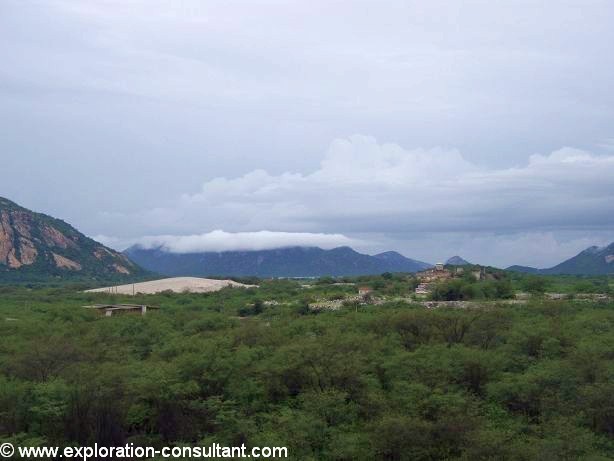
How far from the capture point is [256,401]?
2809 cm

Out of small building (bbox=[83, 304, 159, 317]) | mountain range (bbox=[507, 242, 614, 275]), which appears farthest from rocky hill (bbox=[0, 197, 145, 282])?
mountain range (bbox=[507, 242, 614, 275])

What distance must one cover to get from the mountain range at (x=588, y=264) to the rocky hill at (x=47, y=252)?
90205 millimetres

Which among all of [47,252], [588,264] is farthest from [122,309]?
[588,264]

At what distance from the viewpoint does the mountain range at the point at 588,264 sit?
545ft

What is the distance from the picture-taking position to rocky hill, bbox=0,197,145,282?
132 m

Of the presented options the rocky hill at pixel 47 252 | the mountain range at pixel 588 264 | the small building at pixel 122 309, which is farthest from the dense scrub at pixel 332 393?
the mountain range at pixel 588 264

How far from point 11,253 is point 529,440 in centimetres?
12629

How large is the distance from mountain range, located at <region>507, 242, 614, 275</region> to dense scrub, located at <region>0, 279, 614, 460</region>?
135195mm

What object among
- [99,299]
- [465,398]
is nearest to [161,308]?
[99,299]

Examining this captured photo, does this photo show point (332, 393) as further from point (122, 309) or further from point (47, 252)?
point (47, 252)

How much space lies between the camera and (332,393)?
26609 mm

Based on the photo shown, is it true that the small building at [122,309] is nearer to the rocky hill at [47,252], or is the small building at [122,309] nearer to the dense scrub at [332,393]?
the dense scrub at [332,393]

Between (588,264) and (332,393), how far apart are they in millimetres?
162662

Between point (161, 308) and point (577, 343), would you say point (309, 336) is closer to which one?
point (577, 343)
